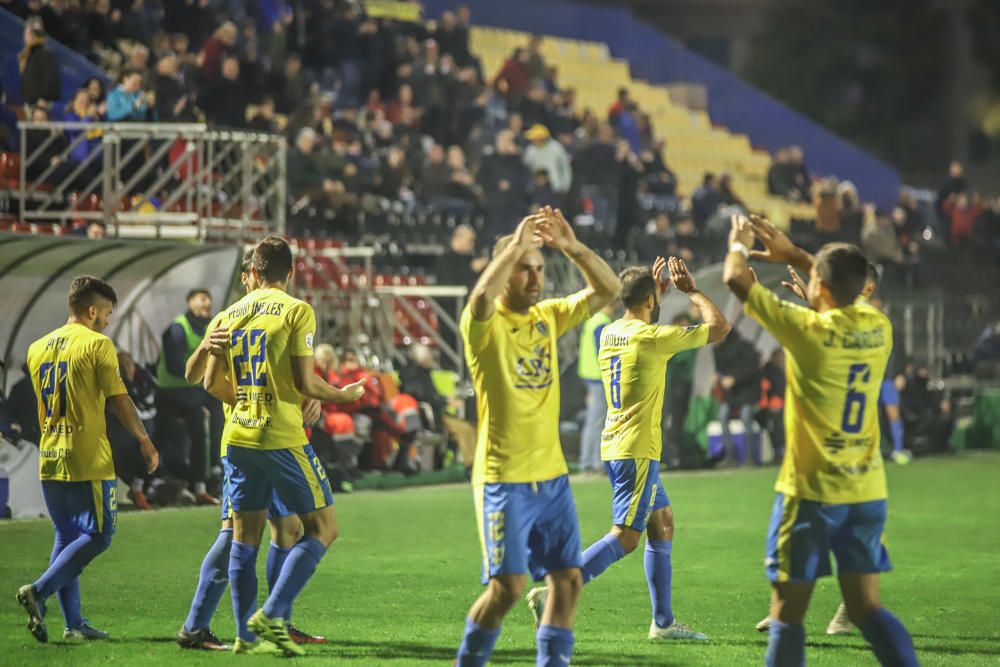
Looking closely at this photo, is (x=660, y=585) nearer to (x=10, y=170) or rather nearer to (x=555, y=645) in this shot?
(x=555, y=645)

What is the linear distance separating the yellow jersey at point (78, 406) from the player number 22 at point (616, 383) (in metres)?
2.66

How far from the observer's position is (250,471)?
7711 millimetres

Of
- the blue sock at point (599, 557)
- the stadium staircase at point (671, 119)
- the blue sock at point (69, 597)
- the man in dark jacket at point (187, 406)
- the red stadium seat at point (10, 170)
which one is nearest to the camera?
the blue sock at point (599, 557)

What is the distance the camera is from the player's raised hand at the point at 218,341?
304 inches

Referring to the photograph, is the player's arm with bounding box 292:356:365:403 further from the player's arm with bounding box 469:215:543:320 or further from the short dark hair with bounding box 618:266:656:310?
the short dark hair with bounding box 618:266:656:310

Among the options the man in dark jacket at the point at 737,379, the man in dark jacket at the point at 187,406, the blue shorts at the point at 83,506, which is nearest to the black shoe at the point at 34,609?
the blue shorts at the point at 83,506

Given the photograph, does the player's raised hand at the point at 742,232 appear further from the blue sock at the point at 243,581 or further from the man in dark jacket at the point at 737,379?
the man in dark jacket at the point at 737,379

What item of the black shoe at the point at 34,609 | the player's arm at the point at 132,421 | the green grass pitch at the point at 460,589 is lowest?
the green grass pitch at the point at 460,589

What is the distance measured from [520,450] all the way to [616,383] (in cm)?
223

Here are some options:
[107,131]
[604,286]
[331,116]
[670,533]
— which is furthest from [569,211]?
[604,286]

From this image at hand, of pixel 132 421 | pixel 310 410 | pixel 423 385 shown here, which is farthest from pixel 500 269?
pixel 423 385

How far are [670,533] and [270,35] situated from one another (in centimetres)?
1536

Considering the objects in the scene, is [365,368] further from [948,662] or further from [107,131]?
[948,662]

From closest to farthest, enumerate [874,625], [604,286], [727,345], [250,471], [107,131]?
[874,625]
[604,286]
[250,471]
[107,131]
[727,345]
